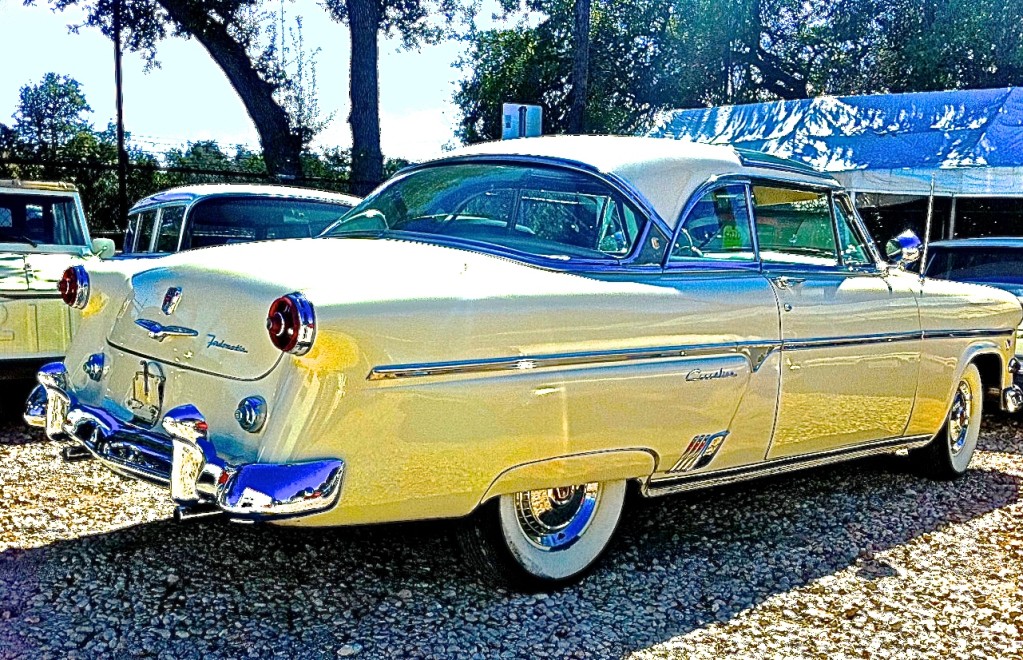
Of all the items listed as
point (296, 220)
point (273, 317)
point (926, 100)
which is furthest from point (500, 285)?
point (926, 100)

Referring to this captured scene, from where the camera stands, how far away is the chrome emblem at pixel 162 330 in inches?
129

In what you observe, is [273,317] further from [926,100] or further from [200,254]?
[926,100]

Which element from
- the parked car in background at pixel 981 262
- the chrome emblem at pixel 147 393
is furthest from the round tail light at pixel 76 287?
the parked car in background at pixel 981 262

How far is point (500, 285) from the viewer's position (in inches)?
128

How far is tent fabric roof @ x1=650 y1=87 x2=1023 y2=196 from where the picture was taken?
1289 cm

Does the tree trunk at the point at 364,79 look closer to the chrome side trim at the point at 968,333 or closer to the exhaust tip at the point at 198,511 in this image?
the chrome side trim at the point at 968,333

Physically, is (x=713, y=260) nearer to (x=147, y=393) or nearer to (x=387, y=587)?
(x=387, y=587)

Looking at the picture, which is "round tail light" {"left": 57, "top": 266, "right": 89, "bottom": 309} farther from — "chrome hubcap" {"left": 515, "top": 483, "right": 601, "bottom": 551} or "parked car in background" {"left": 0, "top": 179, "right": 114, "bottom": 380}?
"parked car in background" {"left": 0, "top": 179, "right": 114, "bottom": 380}

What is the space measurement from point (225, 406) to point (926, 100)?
565 inches

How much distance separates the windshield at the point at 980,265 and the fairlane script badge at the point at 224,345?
6576mm

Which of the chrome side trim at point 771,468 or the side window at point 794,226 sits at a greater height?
the side window at point 794,226

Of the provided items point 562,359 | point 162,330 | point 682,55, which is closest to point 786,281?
point 562,359

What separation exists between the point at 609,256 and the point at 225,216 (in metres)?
4.19

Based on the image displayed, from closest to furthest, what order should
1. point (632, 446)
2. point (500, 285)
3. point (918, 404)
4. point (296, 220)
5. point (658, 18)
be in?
1. point (500, 285)
2. point (632, 446)
3. point (918, 404)
4. point (296, 220)
5. point (658, 18)
